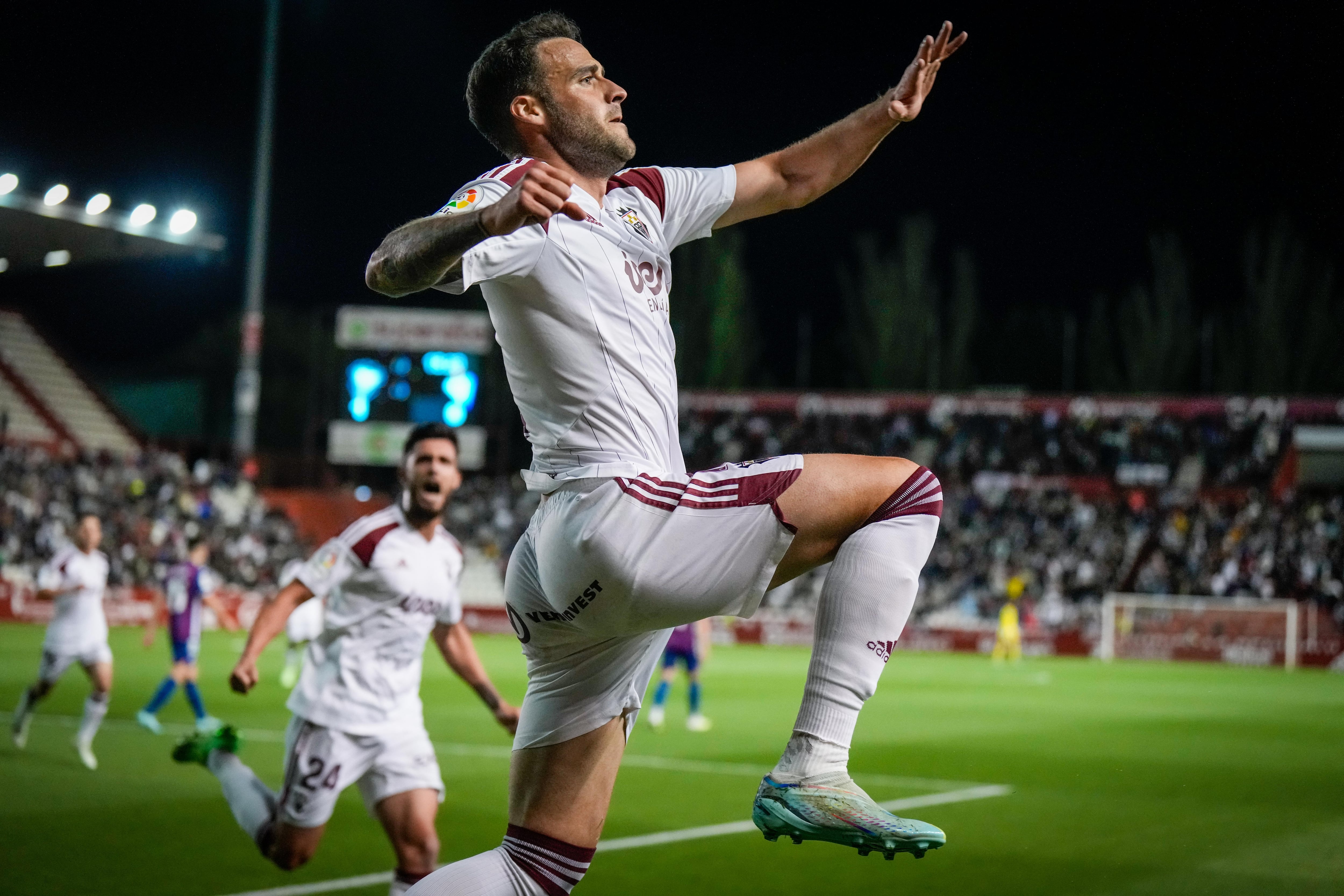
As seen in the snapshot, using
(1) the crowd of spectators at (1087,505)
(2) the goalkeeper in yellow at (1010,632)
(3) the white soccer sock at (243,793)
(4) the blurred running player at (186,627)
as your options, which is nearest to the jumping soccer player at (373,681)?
(3) the white soccer sock at (243,793)

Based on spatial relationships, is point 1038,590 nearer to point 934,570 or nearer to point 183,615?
point 934,570

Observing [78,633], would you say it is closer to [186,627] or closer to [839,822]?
[186,627]

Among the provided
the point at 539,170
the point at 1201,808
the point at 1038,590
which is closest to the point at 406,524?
the point at 539,170

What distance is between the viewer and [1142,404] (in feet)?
143

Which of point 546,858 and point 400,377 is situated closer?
point 546,858

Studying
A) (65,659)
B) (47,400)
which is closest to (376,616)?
(65,659)

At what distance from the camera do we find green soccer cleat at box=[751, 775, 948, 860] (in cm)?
305

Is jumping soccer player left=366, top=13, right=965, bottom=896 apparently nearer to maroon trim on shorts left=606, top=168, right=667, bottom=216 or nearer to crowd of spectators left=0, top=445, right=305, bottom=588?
maroon trim on shorts left=606, top=168, right=667, bottom=216

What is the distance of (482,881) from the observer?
3.92 metres

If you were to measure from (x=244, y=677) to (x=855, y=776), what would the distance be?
7281 millimetres

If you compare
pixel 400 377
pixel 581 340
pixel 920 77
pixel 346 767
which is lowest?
pixel 346 767

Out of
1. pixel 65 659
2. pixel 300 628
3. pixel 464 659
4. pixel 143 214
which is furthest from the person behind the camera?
pixel 143 214

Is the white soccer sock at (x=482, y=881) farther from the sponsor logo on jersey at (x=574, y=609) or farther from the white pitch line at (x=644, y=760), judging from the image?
the white pitch line at (x=644, y=760)

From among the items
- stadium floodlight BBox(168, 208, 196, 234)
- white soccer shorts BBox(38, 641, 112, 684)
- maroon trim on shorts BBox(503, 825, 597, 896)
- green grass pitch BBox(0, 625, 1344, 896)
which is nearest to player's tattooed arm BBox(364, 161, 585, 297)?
maroon trim on shorts BBox(503, 825, 597, 896)
